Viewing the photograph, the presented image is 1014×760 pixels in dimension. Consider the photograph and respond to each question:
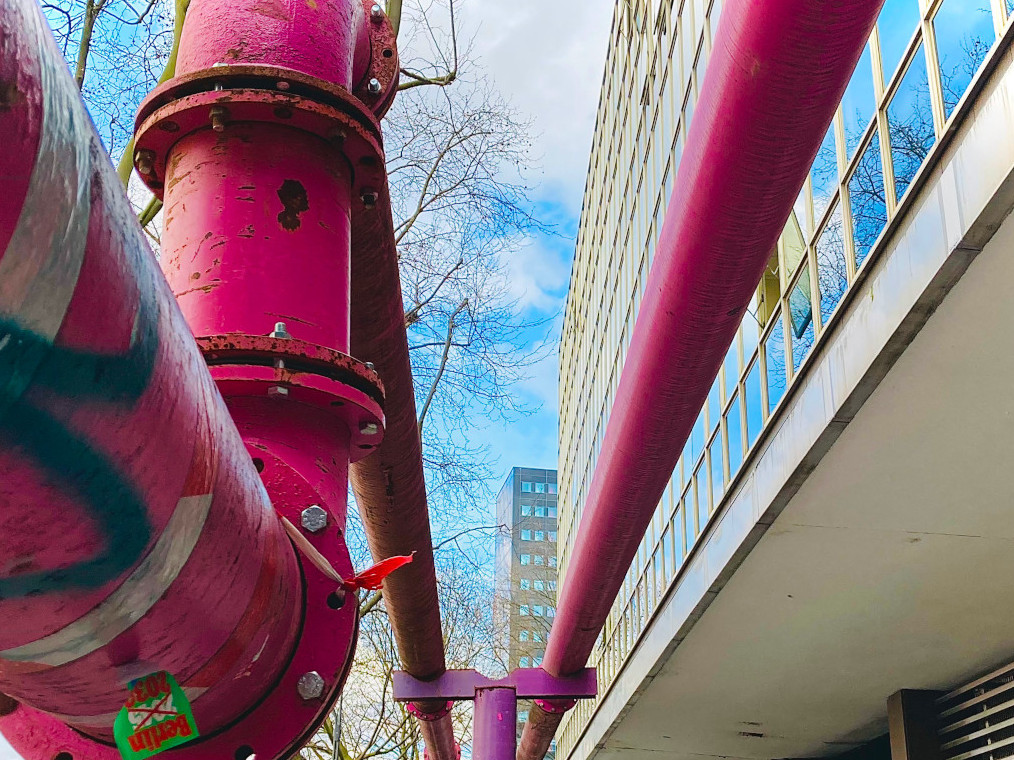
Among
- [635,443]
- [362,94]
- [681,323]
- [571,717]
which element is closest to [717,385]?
[635,443]

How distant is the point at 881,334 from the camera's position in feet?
15.6

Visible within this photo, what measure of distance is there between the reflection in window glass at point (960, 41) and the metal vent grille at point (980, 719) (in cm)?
509

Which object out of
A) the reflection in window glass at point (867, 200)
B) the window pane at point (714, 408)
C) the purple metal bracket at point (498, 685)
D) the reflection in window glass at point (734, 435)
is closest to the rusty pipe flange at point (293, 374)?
the reflection in window glass at point (867, 200)

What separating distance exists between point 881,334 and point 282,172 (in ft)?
11.8

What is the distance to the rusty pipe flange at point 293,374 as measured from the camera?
1595mm

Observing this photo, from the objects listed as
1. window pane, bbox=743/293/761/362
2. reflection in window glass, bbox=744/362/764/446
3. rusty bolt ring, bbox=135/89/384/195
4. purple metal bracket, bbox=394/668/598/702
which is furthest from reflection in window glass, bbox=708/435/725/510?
rusty bolt ring, bbox=135/89/384/195

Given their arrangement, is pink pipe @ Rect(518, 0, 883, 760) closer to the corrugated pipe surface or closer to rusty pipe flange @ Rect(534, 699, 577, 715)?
the corrugated pipe surface

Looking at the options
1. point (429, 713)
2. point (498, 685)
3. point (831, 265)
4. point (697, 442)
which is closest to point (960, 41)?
point (831, 265)

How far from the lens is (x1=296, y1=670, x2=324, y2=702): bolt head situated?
1.42m

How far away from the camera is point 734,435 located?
8.95 metres

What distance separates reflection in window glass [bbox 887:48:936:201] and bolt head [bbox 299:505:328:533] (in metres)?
3.90

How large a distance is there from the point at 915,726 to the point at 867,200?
5.66m

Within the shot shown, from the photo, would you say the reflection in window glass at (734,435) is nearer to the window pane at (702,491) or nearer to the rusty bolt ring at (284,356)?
the window pane at (702,491)

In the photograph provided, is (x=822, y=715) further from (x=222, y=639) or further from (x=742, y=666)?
(x=222, y=639)
